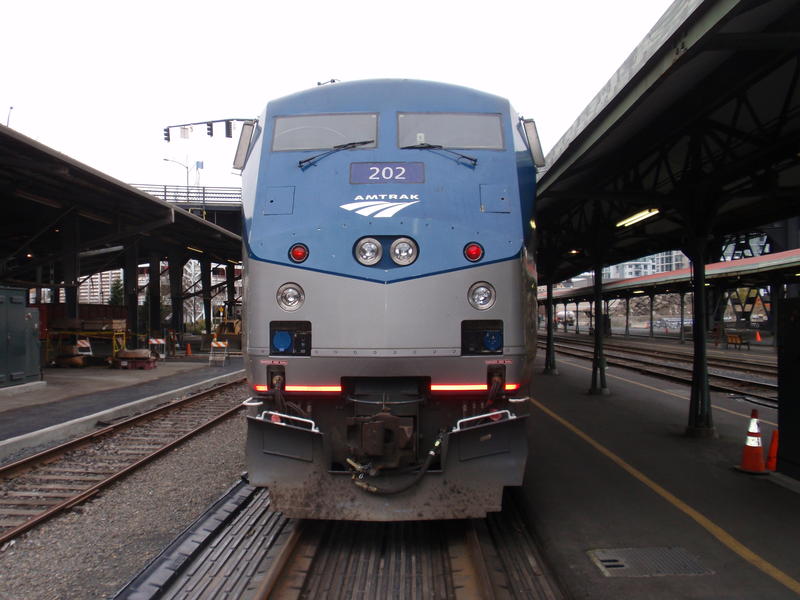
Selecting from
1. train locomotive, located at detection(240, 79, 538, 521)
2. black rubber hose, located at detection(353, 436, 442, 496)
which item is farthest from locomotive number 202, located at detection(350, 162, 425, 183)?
black rubber hose, located at detection(353, 436, 442, 496)

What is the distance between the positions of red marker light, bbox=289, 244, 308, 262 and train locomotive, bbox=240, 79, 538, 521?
0.04 feet

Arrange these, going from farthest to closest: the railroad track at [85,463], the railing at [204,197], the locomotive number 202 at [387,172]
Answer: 1. the railing at [204,197]
2. the railroad track at [85,463]
3. the locomotive number 202 at [387,172]

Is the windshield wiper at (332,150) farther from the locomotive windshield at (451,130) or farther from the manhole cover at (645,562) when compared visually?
the manhole cover at (645,562)

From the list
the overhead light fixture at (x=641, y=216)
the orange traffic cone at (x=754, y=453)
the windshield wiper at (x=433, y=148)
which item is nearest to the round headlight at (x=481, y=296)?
the windshield wiper at (x=433, y=148)

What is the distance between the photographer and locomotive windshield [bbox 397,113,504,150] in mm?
4844

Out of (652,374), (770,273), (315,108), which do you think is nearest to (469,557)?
(315,108)

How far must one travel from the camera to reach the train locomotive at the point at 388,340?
419 cm

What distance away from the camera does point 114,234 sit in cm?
1841

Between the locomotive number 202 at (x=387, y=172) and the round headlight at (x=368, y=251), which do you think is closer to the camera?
the round headlight at (x=368, y=251)

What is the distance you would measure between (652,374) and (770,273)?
11.1 m

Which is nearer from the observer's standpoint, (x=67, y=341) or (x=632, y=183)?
(x=632, y=183)

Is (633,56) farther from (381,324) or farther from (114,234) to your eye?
(114,234)

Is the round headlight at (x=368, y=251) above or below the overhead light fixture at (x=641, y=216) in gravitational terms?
below

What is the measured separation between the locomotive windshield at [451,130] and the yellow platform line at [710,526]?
3.94 metres
